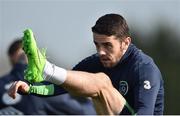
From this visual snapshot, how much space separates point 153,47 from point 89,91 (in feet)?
101

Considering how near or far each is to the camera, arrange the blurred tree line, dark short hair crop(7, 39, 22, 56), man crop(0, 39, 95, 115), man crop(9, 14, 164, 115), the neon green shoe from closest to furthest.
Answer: the neon green shoe → man crop(9, 14, 164, 115) → dark short hair crop(7, 39, 22, 56) → man crop(0, 39, 95, 115) → the blurred tree line

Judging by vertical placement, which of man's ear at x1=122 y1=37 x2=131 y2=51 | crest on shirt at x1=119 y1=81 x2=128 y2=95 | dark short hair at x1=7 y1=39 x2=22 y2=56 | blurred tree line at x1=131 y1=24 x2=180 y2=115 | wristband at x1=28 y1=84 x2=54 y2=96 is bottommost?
blurred tree line at x1=131 y1=24 x2=180 y2=115

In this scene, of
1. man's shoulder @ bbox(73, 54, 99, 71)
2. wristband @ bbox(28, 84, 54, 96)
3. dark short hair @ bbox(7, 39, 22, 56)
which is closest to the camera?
wristband @ bbox(28, 84, 54, 96)

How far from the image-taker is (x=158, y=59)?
3353 centimetres

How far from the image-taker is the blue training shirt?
9.38 m

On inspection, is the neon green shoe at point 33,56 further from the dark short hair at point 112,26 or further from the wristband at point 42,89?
the dark short hair at point 112,26

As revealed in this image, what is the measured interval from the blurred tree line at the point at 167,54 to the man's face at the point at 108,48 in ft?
35.5

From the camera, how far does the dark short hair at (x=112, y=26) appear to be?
31.6 feet

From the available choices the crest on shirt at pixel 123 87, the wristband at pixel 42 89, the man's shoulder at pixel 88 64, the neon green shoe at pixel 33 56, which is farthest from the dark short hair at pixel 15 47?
the neon green shoe at pixel 33 56

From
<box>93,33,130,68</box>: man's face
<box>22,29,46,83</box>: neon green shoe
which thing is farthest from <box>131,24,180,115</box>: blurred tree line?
<box>22,29,46,83</box>: neon green shoe

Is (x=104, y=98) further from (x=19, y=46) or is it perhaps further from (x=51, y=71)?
(x=19, y=46)

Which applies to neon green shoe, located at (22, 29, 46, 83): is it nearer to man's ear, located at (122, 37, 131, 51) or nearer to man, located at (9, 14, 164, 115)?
man, located at (9, 14, 164, 115)

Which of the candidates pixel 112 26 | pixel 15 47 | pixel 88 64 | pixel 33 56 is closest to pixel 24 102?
pixel 15 47

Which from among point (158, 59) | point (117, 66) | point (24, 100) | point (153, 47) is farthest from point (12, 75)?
point (153, 47)
